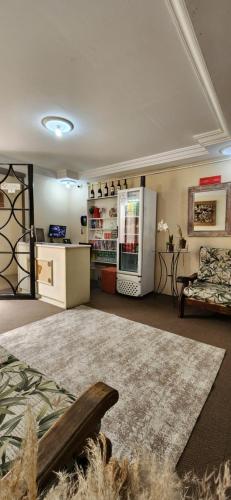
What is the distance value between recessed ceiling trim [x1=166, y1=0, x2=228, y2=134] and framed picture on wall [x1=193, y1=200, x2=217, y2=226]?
153 centimetres

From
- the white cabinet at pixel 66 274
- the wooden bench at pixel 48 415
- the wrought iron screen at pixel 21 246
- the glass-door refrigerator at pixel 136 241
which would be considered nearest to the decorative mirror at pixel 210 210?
the glass-door refrigerator at pixel 136 241

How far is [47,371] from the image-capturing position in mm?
1770

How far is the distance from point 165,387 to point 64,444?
4.10 feet

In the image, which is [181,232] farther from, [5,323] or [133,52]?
[5,323]

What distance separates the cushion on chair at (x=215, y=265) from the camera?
9.95ft

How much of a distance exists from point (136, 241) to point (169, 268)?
80 centimetres

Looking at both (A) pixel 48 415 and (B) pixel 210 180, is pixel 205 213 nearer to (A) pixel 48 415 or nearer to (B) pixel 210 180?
(B) pixel 210 180

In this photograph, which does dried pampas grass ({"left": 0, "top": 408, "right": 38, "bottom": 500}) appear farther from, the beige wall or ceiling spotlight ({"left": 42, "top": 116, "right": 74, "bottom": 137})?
the beige wall

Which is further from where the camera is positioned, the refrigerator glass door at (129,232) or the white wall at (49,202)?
the white wall at (49,202)

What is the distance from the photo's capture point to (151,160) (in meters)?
3.72

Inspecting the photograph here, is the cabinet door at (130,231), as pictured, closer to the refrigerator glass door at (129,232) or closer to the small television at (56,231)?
the refrigerator glass door at (129,232)

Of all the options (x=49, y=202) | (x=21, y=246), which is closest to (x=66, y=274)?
(x=21, y=246)

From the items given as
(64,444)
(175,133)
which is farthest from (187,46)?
(64,444)

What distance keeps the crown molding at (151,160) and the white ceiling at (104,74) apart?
0.44ft
